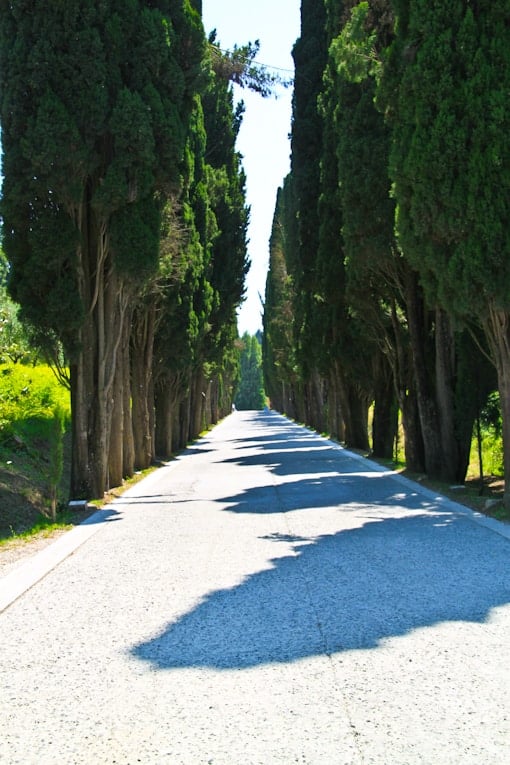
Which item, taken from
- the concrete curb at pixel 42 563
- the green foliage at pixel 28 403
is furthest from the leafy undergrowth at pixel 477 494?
the green foliage at pixel 28 403

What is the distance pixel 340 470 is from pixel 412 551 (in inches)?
369

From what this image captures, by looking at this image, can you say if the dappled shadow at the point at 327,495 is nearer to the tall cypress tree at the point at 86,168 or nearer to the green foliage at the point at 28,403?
the tall cypress tree at the point at 86,168

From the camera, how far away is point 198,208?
23672 mm

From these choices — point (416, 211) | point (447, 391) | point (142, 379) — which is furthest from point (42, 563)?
point (142, 379)

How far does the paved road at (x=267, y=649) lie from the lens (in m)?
3.33

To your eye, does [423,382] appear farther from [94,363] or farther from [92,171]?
[92,171]

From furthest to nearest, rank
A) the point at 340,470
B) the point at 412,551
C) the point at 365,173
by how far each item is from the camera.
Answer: the point at 340,470
the point at 365,173
the point at 412,551

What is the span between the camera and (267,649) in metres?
4.52

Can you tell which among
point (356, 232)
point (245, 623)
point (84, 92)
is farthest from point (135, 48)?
point (245, 623)

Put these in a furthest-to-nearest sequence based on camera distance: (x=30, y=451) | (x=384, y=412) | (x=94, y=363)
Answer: (x=384, y=412)
(x=30, y=451)
(x=94, y=363)

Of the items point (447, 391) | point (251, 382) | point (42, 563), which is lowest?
point (42, 563)

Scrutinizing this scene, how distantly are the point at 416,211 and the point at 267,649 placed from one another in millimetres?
7229

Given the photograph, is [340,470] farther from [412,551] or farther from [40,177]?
[412,551]

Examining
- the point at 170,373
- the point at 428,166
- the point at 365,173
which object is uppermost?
the point at 365,173
